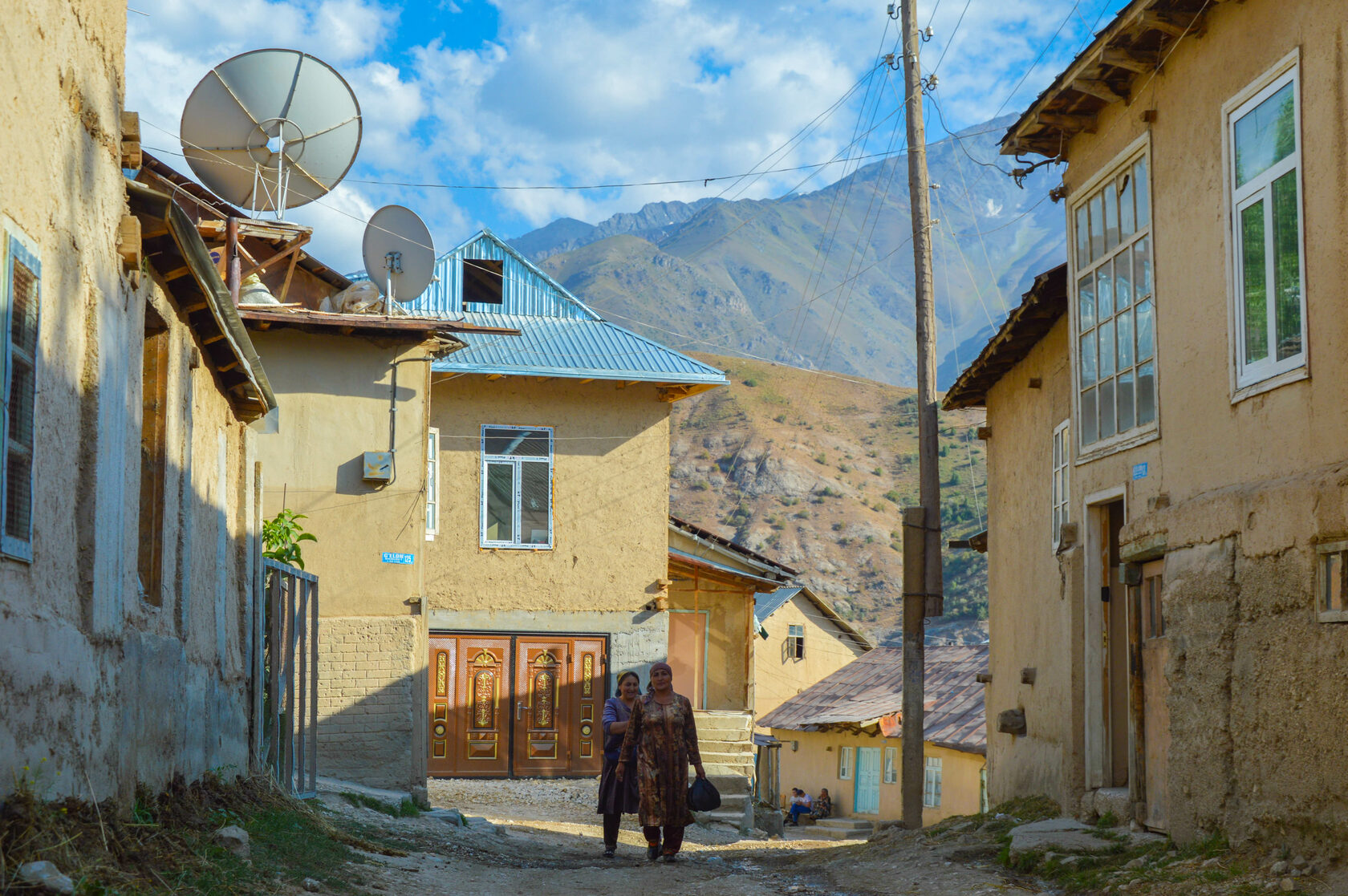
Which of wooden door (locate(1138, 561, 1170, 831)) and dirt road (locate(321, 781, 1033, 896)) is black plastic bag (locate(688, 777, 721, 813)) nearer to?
dirt road (locate(321, 781, 1033, 896))

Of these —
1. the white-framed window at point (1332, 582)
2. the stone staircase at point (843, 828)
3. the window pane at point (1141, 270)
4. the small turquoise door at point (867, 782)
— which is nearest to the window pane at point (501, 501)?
the window pane at point (1141, 270)

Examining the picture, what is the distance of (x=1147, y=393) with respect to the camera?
9.70 m

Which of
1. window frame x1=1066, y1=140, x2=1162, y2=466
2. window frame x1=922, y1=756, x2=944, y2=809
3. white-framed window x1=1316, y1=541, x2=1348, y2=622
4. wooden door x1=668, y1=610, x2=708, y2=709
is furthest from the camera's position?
window frame x1=922, y1=756, x2=944, y2=809

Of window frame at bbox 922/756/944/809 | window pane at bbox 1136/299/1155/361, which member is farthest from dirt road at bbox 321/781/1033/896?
window frame at bbox 922/756/944/809

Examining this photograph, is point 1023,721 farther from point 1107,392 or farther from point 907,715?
point 1107,392

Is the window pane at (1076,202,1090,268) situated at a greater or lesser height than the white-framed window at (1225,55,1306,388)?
greater

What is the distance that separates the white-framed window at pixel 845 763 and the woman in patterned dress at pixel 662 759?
25246 millimetres

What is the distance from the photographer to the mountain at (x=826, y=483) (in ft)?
258

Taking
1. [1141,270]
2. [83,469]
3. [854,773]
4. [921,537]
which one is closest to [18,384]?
[83,469]

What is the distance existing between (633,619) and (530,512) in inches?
88.2

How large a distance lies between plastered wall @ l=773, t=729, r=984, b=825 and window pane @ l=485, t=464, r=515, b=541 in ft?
36.3

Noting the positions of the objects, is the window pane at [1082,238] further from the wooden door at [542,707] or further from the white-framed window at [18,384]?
the wooden door at [542,707]

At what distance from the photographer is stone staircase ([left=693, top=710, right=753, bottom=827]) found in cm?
1959

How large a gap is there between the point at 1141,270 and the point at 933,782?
22618 millimetres
